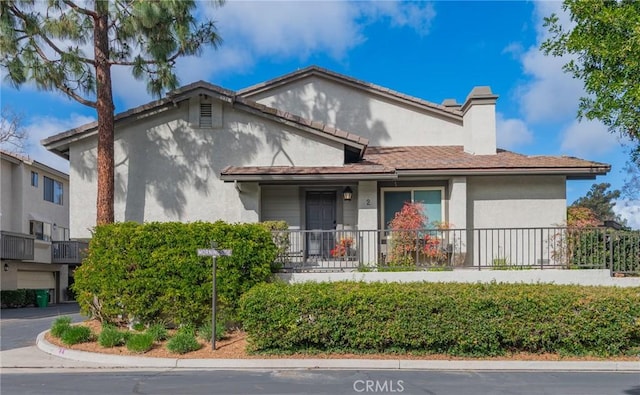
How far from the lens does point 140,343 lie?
33.4 feet

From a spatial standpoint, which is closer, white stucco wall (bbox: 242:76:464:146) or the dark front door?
the dark front door

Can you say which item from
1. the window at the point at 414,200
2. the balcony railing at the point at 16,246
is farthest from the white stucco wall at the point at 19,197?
the window at the point at 414,200

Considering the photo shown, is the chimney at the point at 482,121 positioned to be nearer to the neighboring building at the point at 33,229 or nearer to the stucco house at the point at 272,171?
the stucco house at the point at 272,171

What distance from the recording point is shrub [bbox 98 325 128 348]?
1055cm

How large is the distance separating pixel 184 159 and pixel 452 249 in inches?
325

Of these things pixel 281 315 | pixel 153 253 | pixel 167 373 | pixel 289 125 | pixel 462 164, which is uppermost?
pixel 289 125

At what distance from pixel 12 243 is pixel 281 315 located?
23.6 meters

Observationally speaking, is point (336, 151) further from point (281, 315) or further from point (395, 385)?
point (395, 385)

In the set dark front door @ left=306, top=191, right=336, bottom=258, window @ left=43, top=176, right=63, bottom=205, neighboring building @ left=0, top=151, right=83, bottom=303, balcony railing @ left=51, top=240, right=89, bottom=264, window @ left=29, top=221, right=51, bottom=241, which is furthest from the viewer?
window @ left=43, top=176, right=63, bottom=205

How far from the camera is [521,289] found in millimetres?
10234

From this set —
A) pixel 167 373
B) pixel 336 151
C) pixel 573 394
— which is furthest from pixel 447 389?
pixel 336 151

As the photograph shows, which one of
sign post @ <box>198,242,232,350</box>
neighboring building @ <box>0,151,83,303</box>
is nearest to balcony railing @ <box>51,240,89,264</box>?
neighboring building @ <box>0,151,83,303</box>

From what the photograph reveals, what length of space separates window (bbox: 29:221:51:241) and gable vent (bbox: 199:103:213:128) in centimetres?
2179

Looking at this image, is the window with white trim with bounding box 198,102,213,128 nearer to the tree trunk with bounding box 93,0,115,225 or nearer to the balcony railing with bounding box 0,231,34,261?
the tree trunk with bounding box 93,0,115,225
